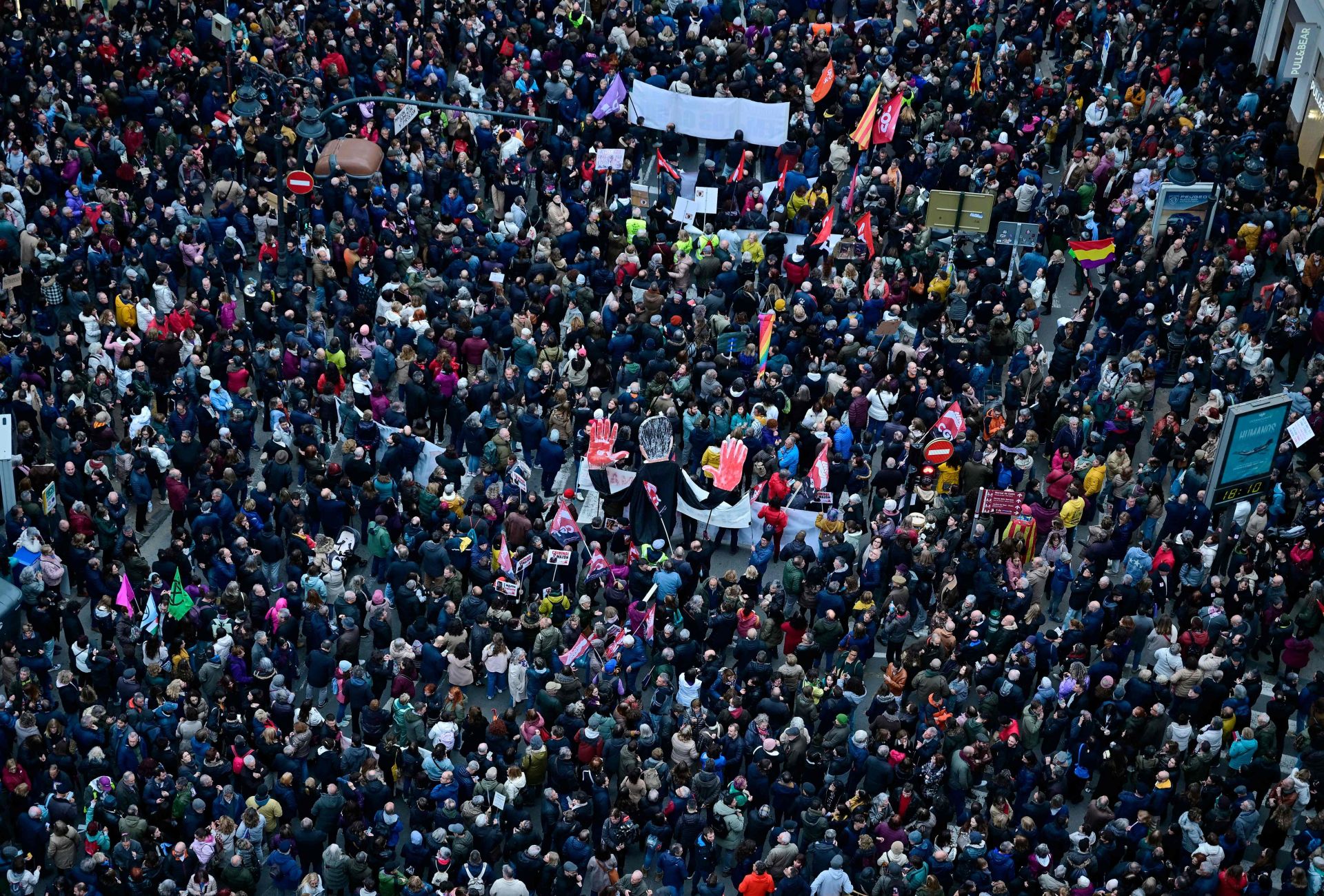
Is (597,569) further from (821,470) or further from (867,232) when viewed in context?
(867,232)

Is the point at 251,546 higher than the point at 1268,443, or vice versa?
the point at 1268,443

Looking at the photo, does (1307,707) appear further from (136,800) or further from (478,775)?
(136,800)

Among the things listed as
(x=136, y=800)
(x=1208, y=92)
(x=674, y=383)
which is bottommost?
(x=136, y=800)

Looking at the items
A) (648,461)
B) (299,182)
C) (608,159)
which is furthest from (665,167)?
(648,461)

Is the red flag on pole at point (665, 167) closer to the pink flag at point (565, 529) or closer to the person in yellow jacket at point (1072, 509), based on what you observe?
the pink flag at point (565, 529)

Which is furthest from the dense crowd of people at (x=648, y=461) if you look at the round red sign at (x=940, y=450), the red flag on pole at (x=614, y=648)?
the round red sign at (x=940, y=450)

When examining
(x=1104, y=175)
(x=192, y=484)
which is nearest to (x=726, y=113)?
(x=1104, y=175)
